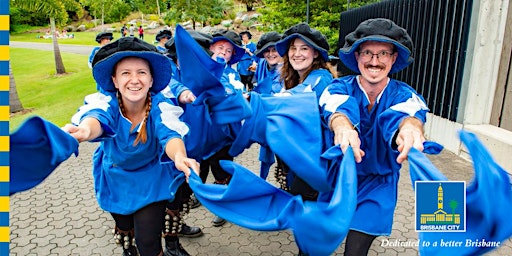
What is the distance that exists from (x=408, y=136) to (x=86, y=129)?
5.88ft

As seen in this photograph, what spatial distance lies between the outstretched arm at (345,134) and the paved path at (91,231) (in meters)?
1.77

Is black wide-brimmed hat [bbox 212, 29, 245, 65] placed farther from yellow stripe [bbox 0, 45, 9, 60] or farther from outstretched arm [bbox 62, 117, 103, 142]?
yellow stripe [bbox 0, 45, 9, 60]

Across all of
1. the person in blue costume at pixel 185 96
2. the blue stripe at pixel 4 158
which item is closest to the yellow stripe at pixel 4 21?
the blue stripe at pixel 4 158

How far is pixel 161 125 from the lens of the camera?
2689mm

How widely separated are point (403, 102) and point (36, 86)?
59.6 feet

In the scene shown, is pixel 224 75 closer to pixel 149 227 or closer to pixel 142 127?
pixel 142 127

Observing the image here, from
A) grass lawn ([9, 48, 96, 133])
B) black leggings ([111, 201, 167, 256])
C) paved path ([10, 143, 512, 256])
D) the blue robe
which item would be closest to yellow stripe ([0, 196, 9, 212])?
the blue robe

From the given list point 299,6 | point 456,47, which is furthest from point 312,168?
point 299,6

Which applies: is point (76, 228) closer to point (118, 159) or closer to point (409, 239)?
point (118, 159)

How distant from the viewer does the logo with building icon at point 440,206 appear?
1809mm

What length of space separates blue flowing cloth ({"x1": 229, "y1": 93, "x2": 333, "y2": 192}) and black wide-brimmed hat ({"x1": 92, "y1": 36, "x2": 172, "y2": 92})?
68 centimetres

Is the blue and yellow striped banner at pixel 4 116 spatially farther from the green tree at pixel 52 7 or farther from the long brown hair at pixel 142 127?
the green tree at pixel 52 7

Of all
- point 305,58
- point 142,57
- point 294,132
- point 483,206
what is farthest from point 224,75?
point 483,206

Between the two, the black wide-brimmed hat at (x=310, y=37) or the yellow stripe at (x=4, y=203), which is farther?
the black wide-brimmed hat at (x=310, y=37)
